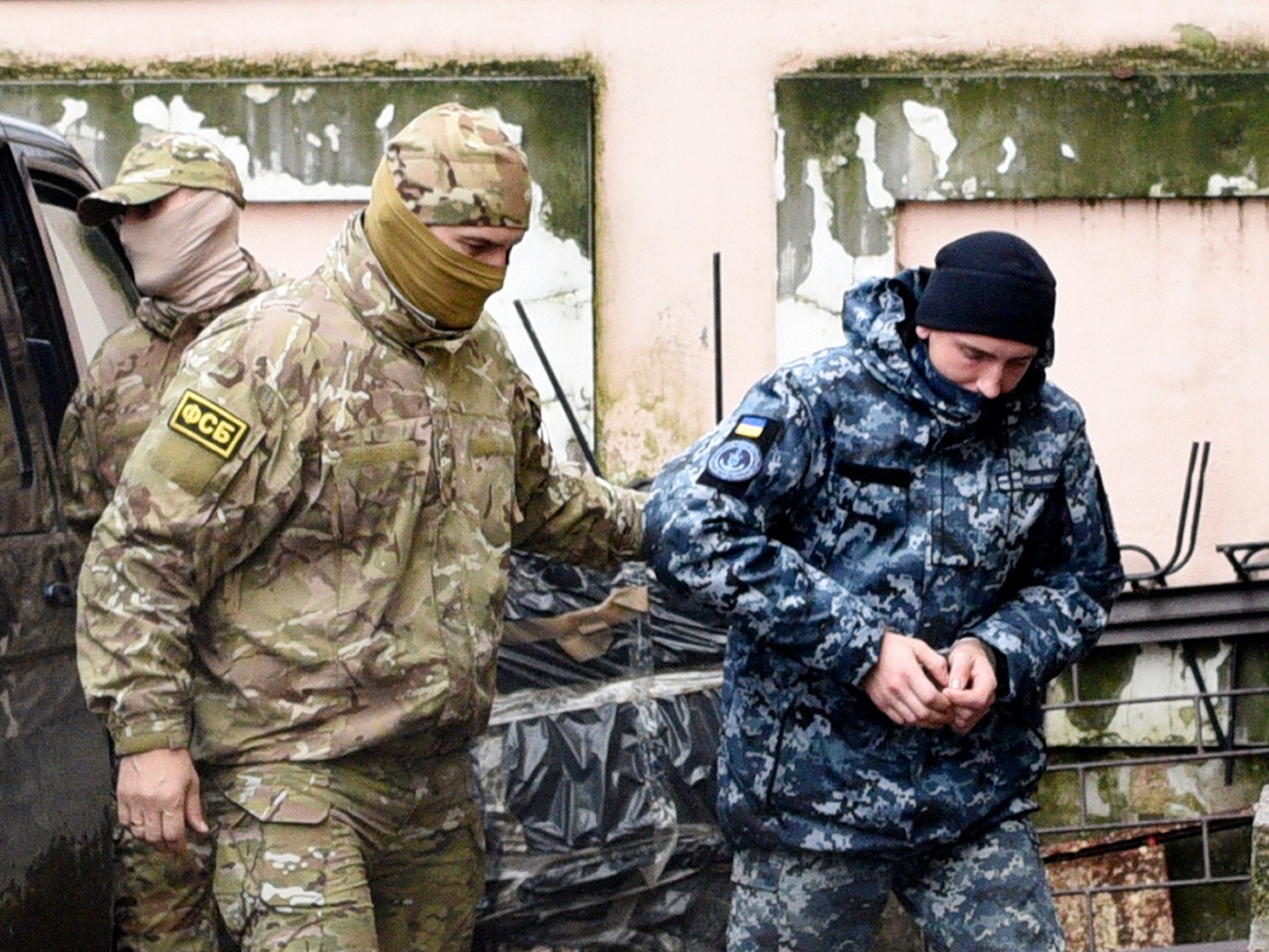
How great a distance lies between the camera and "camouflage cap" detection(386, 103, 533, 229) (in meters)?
3.01

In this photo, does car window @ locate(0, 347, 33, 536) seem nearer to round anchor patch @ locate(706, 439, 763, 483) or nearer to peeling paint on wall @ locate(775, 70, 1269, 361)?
round anchor patch @ locate(706, 439, 763, 483)

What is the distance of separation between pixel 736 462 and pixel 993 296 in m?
0.45

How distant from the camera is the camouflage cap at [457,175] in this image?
301cm

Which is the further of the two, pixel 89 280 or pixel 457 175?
pixel 89 280

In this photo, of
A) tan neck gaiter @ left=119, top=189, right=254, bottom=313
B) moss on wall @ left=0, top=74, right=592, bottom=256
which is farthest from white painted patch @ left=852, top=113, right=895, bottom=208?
tan neck gaiter @ left=119, top=189, right=254, bottom=313

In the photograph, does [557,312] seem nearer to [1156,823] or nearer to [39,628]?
[1156,823]

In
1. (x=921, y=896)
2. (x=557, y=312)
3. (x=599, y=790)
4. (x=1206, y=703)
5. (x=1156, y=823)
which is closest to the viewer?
(x=921, y=896)

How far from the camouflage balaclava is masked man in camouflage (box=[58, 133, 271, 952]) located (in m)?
0.75

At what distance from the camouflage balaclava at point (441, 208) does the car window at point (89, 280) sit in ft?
2.99

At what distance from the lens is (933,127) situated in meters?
6.95

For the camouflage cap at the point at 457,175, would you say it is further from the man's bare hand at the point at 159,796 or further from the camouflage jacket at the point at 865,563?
the man's bare hand at the point at 159,796

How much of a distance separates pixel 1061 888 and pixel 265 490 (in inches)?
154

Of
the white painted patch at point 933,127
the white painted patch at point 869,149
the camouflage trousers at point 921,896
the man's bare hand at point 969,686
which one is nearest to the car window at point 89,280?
the camouflage trousers at point 921,896

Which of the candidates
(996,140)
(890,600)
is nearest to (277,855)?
(890,600)
